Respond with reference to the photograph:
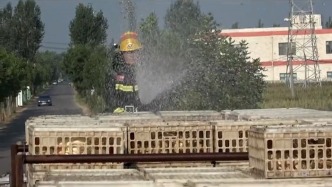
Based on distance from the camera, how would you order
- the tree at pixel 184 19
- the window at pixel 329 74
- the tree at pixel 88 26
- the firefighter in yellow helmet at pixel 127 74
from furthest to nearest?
the tree at pixel 88 26 < the window at pixel 329 74 < the tree at pixel 184 19 < the firefighter in yellow helmet at pixel 127 74

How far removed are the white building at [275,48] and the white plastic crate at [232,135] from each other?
84777 mm

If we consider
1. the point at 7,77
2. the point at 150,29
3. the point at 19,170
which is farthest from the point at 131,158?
the point at 7,77

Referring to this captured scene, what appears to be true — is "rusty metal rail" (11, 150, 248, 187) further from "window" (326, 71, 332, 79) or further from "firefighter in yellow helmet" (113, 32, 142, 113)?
"window" (326, 71, 332, 79)

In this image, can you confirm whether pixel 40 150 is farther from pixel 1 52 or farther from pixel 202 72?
pixel 1 52

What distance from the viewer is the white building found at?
9731 centimetres

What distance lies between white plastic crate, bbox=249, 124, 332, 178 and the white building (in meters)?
87.5

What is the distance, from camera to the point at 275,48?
98.2m

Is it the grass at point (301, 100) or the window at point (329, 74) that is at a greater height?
the window at point (329, 74)

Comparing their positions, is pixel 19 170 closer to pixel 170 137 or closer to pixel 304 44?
pixel 170 137

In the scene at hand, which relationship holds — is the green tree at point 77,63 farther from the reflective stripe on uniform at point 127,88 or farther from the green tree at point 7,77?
the reflective stripe on uniform at point 127,88

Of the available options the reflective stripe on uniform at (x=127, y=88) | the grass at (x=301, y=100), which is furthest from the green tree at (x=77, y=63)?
the reflective stripe on uniform at (x=127, y=88)

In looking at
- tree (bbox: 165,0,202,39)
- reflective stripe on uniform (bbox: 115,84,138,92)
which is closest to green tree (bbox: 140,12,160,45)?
tree (bbox: 165,0,202,39)

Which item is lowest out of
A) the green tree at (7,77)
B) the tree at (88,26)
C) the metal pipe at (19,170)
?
the metal pipe at (19,170)

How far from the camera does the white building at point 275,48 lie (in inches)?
3831
